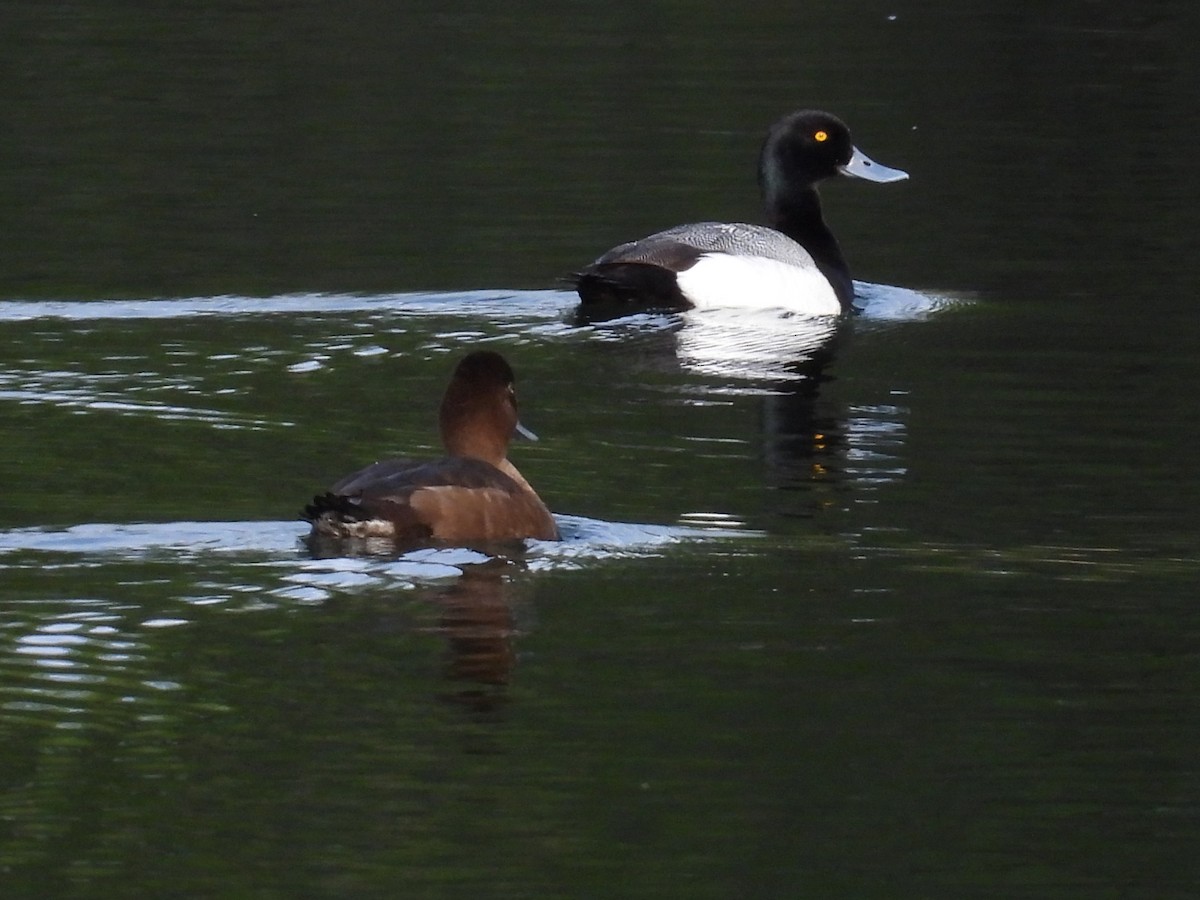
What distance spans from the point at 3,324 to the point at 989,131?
11971mm

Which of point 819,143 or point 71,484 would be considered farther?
point 819,143

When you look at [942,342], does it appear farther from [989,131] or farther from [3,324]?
[989,131]

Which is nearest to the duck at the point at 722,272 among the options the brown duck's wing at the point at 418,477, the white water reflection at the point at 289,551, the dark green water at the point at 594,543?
the dark green water at the point at 594,543

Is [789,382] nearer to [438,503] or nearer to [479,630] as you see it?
[438,503]

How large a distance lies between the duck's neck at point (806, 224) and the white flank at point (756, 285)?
0.57m


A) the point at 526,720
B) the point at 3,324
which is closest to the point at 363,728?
the point at 526,720

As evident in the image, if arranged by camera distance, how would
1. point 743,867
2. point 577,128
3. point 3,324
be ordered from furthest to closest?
1. point 577,128
2. point 3,324
3. point 743,867

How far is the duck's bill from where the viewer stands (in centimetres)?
1778

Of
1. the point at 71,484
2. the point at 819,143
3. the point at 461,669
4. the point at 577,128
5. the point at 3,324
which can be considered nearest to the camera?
the point at 461,669

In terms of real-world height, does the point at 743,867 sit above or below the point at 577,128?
below

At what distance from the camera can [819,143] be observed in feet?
57.6

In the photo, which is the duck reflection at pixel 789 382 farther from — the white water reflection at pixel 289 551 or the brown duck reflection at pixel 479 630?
the brown duck reflection at pixel 479 630

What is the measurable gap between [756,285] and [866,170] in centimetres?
245

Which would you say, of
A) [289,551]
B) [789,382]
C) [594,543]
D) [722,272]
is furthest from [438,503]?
[722,272]
